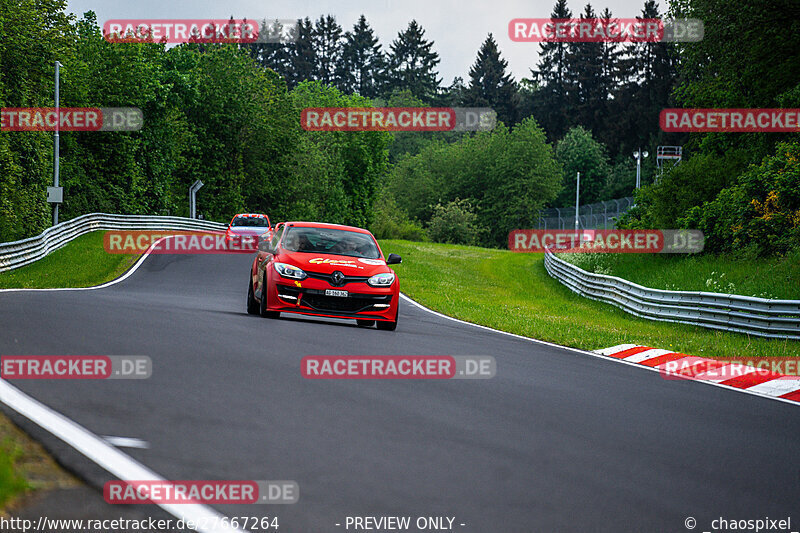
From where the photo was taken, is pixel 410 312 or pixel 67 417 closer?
pixel 67 417

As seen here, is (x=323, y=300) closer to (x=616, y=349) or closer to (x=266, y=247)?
(x=266, y=247)

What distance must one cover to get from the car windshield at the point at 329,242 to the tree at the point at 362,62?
419 ft

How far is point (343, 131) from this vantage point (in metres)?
96.3

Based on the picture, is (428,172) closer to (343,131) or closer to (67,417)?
(343,131)

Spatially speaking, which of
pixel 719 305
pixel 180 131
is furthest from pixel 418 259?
Answer: pixel 719 305

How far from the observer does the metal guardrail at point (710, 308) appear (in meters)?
17.7

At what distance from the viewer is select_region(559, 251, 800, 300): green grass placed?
75.2 ft

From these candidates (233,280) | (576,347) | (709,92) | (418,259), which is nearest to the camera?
(576,347)

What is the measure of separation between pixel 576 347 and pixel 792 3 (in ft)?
65.1

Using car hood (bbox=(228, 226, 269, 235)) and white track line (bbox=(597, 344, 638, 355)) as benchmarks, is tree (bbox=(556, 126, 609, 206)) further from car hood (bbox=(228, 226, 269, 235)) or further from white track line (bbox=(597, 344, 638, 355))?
white track line (bbox=(597, 344, 638, 355))

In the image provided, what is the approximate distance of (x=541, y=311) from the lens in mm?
25250

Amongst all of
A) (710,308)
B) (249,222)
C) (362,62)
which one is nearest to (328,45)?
(362,62)

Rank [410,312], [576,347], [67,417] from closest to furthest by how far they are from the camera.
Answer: [67,417] < [576,347] < [410,312]

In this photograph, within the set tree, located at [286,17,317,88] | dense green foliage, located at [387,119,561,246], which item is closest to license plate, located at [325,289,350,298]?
dense green foliage, located at [387,119,561,246]
